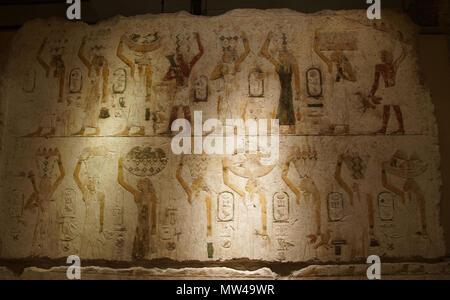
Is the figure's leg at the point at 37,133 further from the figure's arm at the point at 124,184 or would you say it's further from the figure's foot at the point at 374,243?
the figure's foot at the point at 374,243

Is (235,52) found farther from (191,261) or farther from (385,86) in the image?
(191,261)

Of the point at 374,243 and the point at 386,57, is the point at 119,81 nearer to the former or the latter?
the point at 386,57

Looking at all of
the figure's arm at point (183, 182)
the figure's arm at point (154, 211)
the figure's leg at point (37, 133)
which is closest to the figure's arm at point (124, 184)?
the figure's arm at point (154, 211)

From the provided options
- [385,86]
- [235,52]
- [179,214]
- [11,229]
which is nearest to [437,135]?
[385,86]

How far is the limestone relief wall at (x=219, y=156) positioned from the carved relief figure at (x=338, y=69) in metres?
0.01

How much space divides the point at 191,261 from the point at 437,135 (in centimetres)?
294

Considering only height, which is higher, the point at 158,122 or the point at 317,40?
the point at 317,40

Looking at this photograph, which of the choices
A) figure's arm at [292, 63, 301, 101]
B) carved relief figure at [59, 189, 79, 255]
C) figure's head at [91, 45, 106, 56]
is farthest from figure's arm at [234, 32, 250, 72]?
carved relief figure at [59, 189, 79, 255]

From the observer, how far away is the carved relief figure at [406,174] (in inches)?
140

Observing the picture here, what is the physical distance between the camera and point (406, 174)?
11.9 feet

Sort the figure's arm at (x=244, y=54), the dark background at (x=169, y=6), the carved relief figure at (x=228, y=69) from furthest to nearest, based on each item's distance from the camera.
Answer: the dark background at (x=169, y=6) → the figure's arm at (x=244, y=54) → the carved relief figure at (x=228, y=69)

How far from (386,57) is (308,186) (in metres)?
1.74

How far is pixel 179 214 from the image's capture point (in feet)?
11.7

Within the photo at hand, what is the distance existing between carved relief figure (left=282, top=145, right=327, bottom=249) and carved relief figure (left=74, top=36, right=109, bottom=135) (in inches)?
85.1
